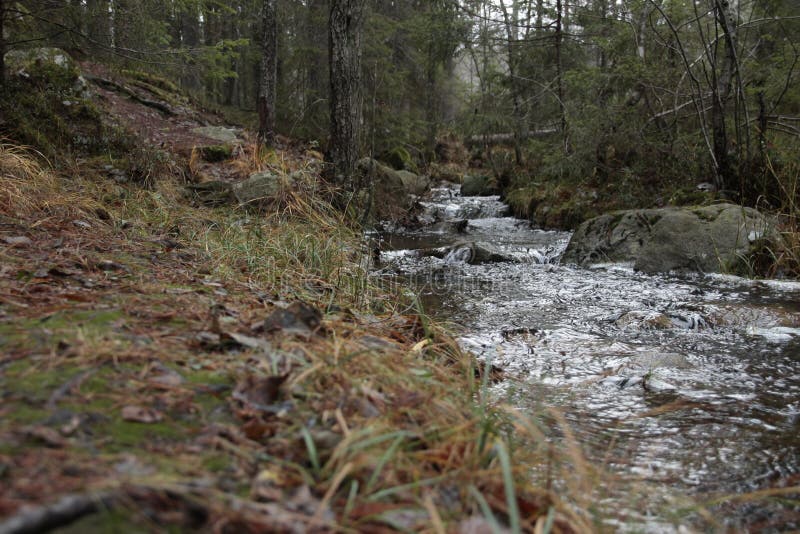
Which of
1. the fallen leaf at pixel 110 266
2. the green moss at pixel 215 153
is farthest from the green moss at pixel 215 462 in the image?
the green moss at pixel 215 153

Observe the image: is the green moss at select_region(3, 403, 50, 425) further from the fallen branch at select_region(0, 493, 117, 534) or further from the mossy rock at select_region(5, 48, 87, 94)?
the mossy rock at select_region(5, 48, 87, 94)

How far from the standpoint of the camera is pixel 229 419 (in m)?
1.57

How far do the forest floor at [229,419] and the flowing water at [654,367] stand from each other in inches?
18.9

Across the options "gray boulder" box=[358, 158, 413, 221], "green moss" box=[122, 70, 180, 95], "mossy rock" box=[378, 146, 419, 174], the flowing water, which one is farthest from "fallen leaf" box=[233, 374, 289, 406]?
"mossy rock" box=[378, 146, 419, 174]

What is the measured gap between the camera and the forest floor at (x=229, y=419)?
113 cm

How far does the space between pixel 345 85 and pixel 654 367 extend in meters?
5.41

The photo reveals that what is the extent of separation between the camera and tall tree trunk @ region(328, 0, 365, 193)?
6.90 metres

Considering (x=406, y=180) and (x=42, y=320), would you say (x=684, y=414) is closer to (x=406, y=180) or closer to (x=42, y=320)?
(x=42, y=320)

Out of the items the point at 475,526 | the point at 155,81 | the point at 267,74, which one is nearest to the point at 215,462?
the point at 475,526

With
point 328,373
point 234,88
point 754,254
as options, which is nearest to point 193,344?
point 328,373

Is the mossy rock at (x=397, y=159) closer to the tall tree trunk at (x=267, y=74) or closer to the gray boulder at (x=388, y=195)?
the gray boulder at (x=388, y=195)

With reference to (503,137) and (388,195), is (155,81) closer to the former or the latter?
(388,195)

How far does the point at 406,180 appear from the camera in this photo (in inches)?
558

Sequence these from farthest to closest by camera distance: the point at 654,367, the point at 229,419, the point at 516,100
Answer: the point at 516,100 < the point at 654,367 < the point at 229,419
